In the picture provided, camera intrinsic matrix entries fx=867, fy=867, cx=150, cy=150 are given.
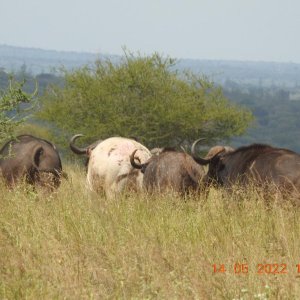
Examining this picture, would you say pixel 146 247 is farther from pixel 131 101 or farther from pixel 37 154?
pixel 131 101

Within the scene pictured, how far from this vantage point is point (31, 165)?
1333 centimetres

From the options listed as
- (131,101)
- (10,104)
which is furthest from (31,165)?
(131,101)

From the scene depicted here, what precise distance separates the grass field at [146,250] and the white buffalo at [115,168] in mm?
2667

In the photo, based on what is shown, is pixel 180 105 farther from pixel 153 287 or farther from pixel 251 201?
pixel 153 287

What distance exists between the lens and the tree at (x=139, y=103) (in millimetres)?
29828

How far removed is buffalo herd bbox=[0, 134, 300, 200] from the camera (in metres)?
11.1

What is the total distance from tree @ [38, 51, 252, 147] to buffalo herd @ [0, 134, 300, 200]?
15712 mm

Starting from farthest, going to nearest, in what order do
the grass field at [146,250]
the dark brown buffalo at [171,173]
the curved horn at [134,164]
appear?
1. the curved horn at [134,164]
2. the dark brown buffalo at [171,173]
3. the grass field at [146,250]

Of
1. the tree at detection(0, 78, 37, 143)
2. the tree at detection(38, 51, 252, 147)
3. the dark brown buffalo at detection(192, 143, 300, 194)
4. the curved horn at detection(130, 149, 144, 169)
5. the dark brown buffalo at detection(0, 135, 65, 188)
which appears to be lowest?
the tree at detection(38, 51, 252, 147)

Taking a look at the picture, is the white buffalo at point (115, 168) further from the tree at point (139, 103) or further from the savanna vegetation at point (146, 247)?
the tree at point (139, 103)

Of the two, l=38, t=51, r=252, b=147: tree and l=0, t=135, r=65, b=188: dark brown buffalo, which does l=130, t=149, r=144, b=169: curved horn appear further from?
l=38, t=51, r=252, b=147: tree

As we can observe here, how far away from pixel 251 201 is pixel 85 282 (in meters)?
3.71

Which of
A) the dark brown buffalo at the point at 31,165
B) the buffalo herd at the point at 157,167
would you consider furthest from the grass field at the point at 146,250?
the dark brown buffalo at the point at 31,165

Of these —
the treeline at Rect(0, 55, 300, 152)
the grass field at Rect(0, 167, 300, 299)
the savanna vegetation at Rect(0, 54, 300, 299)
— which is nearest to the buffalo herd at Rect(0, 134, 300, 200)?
the savanna vegetation at Rect(0, 54, 300, 299)
